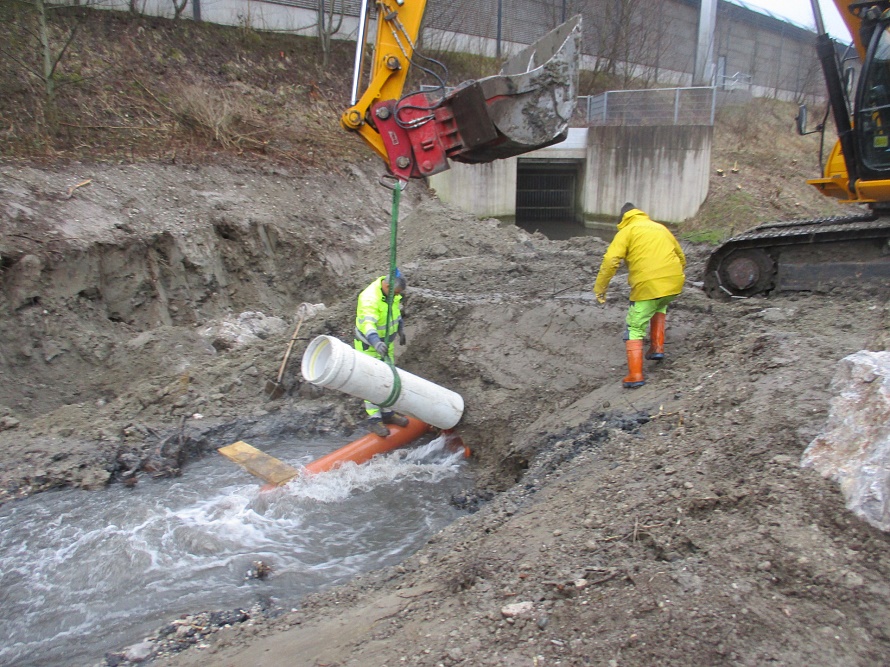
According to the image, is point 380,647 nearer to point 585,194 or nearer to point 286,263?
point 286,263

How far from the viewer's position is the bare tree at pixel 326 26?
55.9 feet

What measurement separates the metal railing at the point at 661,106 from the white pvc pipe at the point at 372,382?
1334 centimetres

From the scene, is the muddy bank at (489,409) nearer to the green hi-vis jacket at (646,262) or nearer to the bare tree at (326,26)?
the green hi-vis jacket at (646,262)

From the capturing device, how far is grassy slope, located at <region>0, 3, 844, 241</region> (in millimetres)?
11375

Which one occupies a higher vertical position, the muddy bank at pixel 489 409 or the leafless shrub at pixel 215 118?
the leafless shrub at pixel 215 118

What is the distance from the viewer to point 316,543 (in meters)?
5.35

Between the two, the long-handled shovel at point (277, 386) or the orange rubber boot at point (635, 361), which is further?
the long-handled shovel at point (277, 386)

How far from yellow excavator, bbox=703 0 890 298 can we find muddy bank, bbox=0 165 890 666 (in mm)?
357

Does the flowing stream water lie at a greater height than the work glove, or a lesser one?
lesser

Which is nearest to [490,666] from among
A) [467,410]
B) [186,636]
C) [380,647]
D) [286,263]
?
[380,647]

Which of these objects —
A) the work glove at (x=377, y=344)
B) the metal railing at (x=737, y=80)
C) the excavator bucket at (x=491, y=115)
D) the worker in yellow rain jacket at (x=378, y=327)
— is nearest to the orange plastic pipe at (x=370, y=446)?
the worker in yellow rain jacket at (x=378, y=327)

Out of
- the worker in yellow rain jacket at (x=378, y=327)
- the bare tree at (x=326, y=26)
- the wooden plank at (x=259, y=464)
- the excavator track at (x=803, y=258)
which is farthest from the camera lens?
the bare tree at (x=326, y=26)

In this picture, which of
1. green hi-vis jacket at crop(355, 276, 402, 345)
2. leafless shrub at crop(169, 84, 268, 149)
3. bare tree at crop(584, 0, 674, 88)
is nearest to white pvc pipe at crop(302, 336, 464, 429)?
green hi-vis jacket at crop(355, 276, 402, 345)

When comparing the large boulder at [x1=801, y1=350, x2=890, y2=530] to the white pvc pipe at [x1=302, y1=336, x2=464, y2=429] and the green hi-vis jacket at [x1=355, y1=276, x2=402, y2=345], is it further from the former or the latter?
the green hi-vis jacket at [x1=355, y1=276, x2=402, y2=345]
